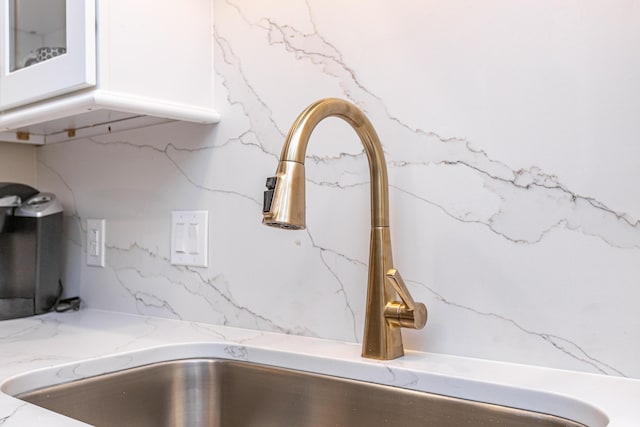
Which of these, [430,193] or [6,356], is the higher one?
[430,193]

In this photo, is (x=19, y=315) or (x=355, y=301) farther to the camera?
(x=19, y=315)

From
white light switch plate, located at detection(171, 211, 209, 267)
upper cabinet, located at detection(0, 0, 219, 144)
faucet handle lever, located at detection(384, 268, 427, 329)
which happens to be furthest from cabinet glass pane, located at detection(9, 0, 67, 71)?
faucet handle lever, located at detection(384, 268, 427, 329)

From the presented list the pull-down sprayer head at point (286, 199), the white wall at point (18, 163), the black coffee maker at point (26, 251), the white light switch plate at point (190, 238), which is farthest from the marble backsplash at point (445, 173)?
the white wall at point (18, 163)

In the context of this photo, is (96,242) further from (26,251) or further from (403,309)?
(403,309)

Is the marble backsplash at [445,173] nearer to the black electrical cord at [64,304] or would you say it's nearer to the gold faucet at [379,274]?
the gold faucet at [379,274]

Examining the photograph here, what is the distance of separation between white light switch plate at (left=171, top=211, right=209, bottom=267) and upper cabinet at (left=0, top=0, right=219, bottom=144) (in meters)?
0.20

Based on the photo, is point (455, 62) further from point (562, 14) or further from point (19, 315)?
point (19, 315)

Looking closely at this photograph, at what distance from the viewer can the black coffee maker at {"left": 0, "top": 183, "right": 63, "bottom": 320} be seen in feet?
4.41

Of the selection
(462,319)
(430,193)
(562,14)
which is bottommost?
(462,319)

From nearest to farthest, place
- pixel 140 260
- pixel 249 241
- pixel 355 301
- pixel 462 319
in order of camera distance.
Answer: pixel 462 319 → pixel 355 301 → pixel 249 241 → pixel 140 260

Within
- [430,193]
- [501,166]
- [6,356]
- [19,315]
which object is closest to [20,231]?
[19,315]

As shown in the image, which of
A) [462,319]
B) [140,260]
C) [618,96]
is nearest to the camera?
[618,96]

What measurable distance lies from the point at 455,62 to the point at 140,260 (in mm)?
825

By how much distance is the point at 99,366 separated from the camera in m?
0.87
